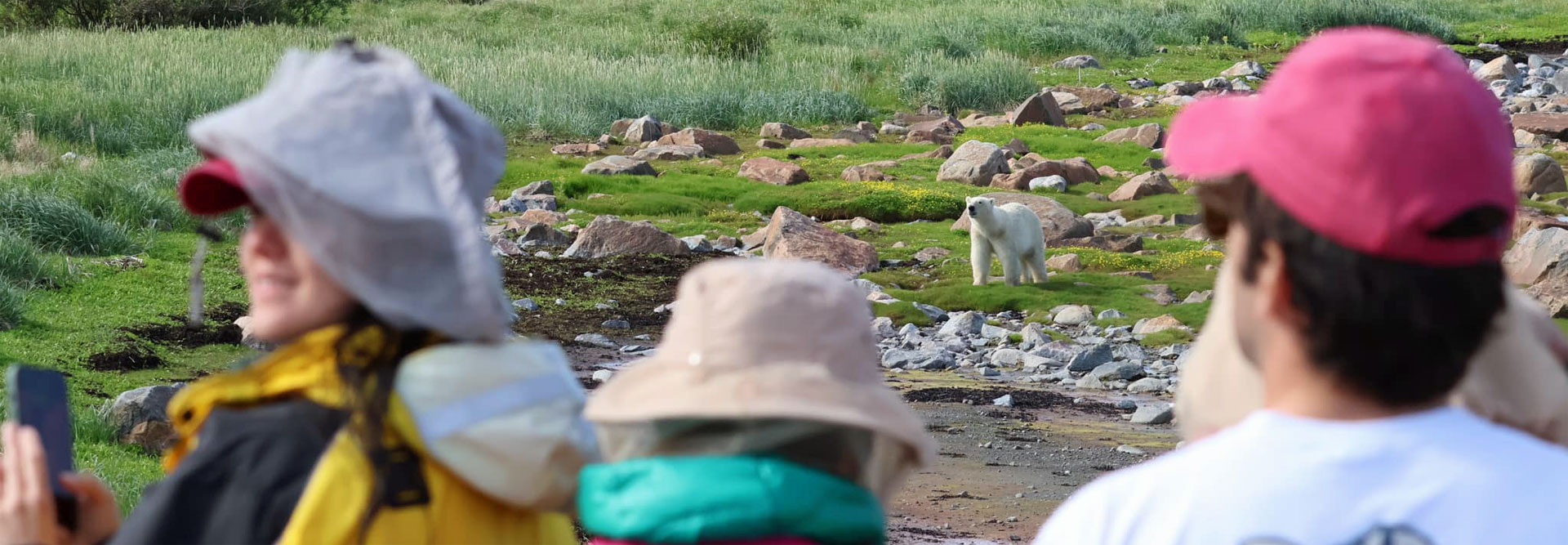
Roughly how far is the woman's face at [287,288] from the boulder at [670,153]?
16.4 m

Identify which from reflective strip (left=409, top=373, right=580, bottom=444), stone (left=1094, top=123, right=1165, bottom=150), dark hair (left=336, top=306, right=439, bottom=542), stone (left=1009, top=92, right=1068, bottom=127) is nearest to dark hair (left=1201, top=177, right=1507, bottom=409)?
reflective strip (left=409, top=373, right=580, bottom=444)

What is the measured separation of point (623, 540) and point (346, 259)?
0.41 m

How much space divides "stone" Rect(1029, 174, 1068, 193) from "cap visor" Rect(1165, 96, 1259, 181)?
15.3 meters

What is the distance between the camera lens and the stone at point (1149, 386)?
9.13 meters

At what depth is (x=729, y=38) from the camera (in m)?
26.0

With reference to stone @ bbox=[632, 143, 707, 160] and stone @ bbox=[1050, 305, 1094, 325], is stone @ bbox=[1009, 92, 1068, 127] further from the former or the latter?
stone @ bbox=[1050, 305, 1094, 325]

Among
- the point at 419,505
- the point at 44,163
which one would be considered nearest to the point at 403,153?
the point at 419,505

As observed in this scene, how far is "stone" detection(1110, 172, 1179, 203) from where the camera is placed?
16.4 m

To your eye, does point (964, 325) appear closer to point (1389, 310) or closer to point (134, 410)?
point (134, 410)

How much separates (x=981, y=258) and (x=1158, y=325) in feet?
6.29

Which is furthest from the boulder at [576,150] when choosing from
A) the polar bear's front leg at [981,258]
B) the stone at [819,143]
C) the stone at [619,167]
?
the polar bear's front leg at [981,258]

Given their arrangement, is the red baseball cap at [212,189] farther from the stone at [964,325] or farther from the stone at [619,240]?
the stone at [619,240]

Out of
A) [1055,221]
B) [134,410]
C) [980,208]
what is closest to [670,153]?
[1055,221]

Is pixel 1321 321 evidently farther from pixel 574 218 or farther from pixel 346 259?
pixel 574 218
